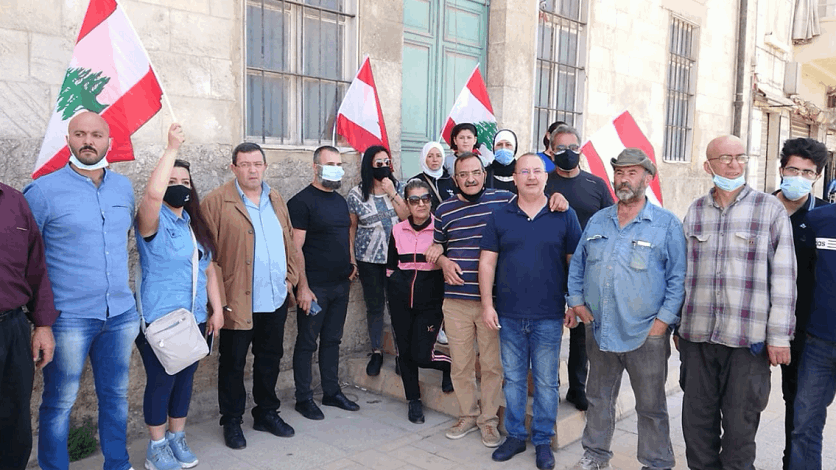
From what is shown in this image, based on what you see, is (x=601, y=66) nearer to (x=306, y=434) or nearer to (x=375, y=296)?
(x=375, y=296)

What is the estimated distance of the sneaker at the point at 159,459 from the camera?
13.0ft

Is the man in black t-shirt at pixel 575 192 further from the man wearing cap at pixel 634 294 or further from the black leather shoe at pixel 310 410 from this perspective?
the black leather shoe at pixel 310 410

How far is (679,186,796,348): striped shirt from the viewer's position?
342cm

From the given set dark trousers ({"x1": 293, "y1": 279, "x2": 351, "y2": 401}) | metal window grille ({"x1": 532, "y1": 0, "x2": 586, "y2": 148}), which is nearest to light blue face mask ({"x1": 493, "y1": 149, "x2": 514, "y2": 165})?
dark trousers ({"x1": 293, "y1": 279, "x2": 351, "y2": 401})

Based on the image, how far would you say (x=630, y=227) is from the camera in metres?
3.80

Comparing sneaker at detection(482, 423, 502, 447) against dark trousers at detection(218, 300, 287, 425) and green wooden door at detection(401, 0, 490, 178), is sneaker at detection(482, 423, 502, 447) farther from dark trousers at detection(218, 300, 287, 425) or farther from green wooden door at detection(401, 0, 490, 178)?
green wooden door at detection(401, 0, 490, 178)

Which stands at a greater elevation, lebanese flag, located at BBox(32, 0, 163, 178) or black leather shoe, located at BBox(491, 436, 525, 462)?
lebanese flag, located at BBox(32, 0, 163, 178)

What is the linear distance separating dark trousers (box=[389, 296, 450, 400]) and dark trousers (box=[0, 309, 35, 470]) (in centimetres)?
235

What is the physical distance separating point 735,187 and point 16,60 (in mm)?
4048

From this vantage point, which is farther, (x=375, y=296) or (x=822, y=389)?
(x=375, y=296)

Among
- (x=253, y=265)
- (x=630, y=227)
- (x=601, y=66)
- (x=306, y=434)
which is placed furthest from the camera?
(x=601, y=66)

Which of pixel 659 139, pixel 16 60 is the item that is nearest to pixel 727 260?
pixel 16 60

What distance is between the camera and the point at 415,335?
4.80 m

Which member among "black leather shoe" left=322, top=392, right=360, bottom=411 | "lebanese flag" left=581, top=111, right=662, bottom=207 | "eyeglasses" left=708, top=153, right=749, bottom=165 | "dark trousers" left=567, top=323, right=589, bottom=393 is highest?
"lebanese flag" left=581, top=111, right=662, bottom=207
